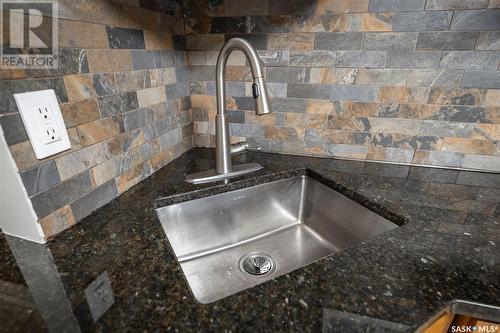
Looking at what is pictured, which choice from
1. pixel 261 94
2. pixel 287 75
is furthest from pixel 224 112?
pixel 287 75

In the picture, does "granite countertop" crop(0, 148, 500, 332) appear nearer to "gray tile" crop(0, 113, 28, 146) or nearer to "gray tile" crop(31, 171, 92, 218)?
"gray tile" crop(31, 171, 92, 218)

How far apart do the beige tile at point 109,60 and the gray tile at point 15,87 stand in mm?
104

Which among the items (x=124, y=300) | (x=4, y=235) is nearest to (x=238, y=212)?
(x=124, y=300)

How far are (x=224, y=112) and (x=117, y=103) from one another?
30cm

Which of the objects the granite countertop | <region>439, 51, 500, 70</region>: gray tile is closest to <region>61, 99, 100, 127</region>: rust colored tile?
the granite countertop

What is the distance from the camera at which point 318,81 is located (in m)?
0.88

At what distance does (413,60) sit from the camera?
790mm

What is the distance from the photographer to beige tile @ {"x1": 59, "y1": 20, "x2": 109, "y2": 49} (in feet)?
1.67

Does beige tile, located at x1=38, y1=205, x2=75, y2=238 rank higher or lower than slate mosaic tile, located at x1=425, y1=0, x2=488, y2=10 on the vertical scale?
lower

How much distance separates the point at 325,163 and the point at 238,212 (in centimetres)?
38

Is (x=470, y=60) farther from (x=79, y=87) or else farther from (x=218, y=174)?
(x=79, y=87)

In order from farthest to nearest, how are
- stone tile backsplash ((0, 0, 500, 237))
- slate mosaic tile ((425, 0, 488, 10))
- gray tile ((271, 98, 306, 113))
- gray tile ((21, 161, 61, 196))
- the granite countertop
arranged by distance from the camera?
gray tile ((271, 98, 306, 113))
slate mosaic tile ((425, 0, 488, 10))
stone tile backsplash ((0, 0, 500, 237))
gray tile ((21, 161, 61, 196))
the granite countertop

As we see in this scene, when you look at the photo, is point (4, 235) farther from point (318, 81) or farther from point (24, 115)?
point (318, 81)

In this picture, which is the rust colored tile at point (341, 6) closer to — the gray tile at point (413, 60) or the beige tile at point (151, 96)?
the gray tile at point (413, 60)
